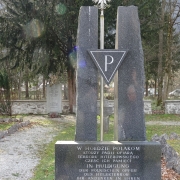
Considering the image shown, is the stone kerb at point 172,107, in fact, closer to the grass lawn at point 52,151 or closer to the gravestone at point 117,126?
the grass lawn at point 52,151

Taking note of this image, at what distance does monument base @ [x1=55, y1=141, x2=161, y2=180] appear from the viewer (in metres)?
4.56

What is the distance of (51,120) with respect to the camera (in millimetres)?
16141

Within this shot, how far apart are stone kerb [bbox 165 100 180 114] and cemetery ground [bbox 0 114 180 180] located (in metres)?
5.47

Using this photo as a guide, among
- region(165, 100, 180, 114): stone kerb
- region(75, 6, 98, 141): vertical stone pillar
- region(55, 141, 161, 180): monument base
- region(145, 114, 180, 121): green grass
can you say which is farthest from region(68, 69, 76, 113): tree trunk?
region(55, 141, 161, 180): monument base

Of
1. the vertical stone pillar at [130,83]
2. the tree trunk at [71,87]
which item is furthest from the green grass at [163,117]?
the vertical stone pillar at [130,83]

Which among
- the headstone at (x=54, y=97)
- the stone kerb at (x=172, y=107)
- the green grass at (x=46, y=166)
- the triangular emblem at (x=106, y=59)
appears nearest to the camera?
the triangular emblem at (x=106, y=59)

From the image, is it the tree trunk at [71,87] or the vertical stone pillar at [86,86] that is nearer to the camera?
the vertical stone pillar at [86,86]

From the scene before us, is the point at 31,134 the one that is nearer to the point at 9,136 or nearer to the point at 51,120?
the point at 9,136

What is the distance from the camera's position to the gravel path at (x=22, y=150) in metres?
6.55

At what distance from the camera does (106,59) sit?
15.8 ft

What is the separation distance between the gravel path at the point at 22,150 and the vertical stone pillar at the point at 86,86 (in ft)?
6.79

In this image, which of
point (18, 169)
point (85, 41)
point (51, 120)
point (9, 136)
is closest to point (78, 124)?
point (85, 41)

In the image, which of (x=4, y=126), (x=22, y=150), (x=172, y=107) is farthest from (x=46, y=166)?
(x=172, y=107)

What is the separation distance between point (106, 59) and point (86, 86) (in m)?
0.51
